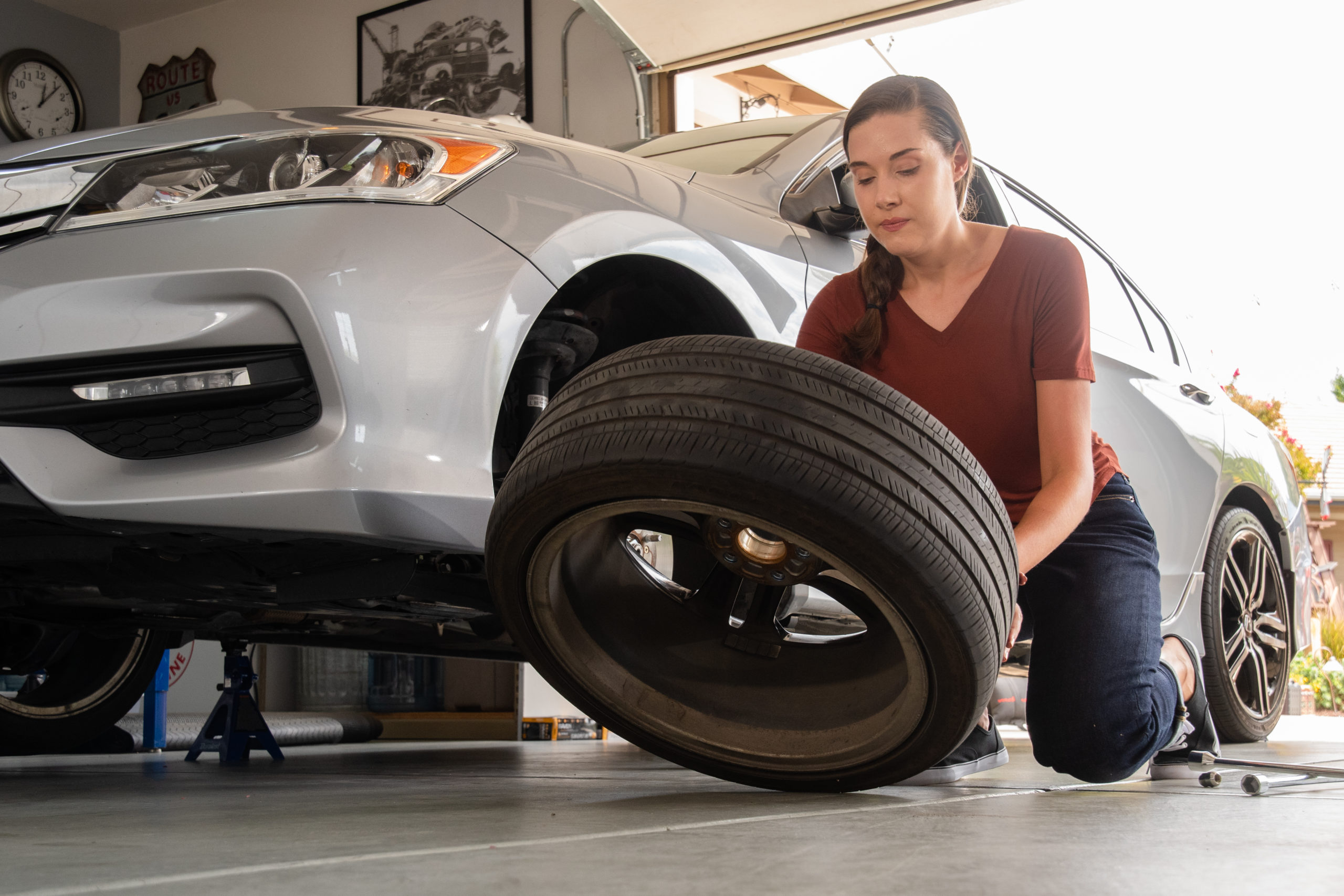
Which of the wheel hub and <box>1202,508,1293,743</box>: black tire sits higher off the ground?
the wheel hub

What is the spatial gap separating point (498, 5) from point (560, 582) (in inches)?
188

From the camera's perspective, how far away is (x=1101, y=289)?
308cm

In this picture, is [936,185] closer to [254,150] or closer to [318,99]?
[254,150]

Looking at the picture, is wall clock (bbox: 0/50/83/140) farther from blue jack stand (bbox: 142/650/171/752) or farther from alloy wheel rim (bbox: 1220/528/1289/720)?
alloy wheel rim (bbox: 1220/528/1289/720)

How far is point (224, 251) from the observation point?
4.77 feet

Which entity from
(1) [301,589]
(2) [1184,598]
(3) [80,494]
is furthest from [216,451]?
(2) [1184,598]

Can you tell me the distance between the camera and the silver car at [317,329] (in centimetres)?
144

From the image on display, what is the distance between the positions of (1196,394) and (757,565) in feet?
7.37

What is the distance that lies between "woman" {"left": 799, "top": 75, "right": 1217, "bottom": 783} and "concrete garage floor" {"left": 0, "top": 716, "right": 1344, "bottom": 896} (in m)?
0.11

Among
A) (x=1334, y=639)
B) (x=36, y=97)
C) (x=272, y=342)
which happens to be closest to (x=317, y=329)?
(x=272, y=342)

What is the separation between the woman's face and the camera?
168cm

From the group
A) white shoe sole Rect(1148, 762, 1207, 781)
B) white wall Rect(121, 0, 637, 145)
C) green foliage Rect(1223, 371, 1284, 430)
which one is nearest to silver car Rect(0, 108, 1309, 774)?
white shoe sole Rect(1148, 762, 1207, 781)

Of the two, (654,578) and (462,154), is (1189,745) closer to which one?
(654,578)

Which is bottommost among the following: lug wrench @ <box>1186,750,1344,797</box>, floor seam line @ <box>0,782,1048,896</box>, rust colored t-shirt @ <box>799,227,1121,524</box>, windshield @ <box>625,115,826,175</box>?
lug wrench @ <box>1186,750,1344,797</box>
